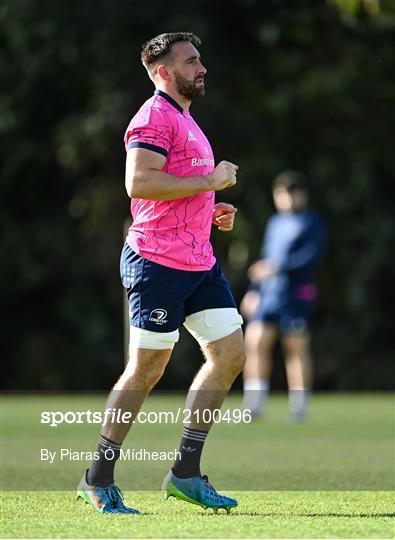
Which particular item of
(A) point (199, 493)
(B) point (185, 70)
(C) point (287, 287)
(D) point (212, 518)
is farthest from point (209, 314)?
(C) point (287, 287)

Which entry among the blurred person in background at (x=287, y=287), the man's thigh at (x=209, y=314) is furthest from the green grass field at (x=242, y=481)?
the man's thigh at (x=209, y=314)

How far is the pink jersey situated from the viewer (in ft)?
18.5

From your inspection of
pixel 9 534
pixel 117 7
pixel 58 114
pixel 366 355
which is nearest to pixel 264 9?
pixel 117 7

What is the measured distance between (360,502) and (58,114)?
14.0 m

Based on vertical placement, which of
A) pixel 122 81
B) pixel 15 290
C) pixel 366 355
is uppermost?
pixel 122 81

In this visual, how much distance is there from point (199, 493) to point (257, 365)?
21.1 feet

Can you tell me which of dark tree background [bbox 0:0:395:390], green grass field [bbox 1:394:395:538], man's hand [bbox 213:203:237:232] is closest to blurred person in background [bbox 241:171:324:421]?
green grass field [bbox 1:394:395:538]

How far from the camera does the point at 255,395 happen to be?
38.6 ft

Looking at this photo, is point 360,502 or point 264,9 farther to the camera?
point 264,9

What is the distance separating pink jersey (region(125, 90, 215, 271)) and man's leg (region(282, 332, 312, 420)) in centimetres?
613

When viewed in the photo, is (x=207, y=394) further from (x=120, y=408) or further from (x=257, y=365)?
(x=257, y=365)

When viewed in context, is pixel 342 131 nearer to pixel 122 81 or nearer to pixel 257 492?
pixel 122 81

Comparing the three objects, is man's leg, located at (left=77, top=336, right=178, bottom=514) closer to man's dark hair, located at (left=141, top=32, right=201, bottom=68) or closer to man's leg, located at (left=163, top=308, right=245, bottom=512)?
man's leg, located at (left=163, top=308, right=245, bottom=512)

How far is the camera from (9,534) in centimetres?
486
